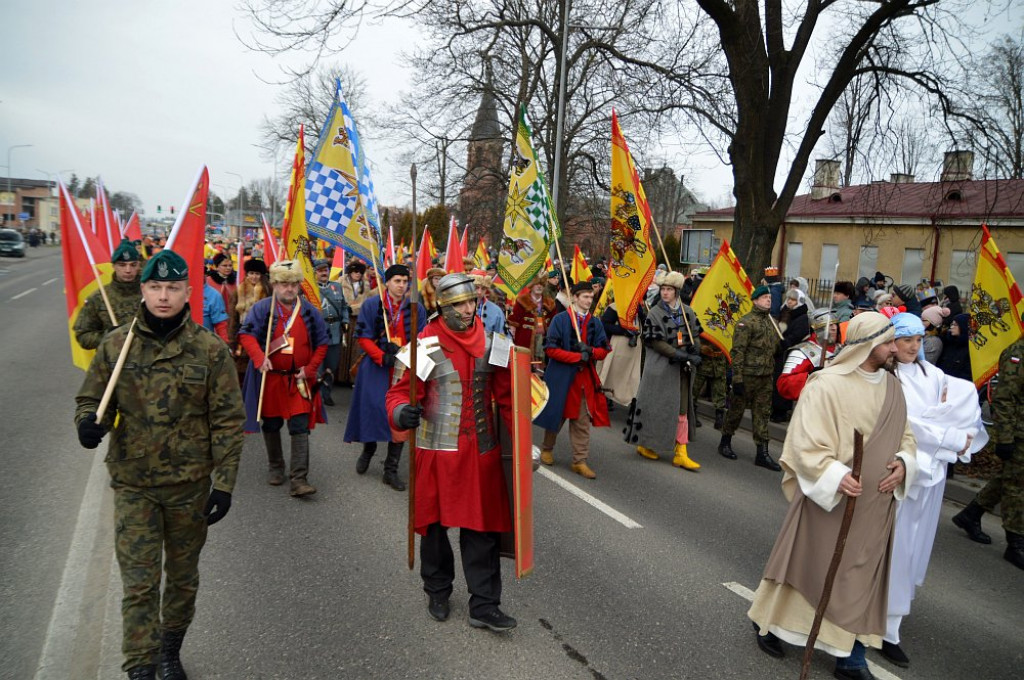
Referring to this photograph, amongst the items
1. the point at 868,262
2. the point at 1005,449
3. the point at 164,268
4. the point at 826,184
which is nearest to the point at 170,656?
the point at 164,268

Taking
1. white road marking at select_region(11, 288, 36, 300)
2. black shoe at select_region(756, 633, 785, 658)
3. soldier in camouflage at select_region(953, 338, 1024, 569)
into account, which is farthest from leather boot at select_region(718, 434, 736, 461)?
white road marking at select_region(11, 288, 36, 300)

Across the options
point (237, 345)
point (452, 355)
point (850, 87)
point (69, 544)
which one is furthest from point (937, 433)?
point (850, 87)

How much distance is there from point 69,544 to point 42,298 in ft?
67.0

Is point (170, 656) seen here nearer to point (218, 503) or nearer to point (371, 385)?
point (218, 503)

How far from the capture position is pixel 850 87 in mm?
13180

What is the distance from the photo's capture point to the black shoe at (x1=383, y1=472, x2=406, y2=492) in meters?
6.37

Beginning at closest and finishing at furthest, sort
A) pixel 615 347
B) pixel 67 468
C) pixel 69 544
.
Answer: pixel 69 544
pixel 67 468
pixel 615 347

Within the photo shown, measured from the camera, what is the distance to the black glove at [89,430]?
9.89 feet

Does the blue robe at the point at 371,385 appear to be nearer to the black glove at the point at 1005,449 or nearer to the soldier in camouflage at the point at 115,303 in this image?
the soldier in camouflage at the point at 115,303

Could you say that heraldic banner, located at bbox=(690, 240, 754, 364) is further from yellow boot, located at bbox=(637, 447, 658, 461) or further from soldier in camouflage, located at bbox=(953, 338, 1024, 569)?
soldier in camouflage, located at bbox=(953, 338, 1024, 569)

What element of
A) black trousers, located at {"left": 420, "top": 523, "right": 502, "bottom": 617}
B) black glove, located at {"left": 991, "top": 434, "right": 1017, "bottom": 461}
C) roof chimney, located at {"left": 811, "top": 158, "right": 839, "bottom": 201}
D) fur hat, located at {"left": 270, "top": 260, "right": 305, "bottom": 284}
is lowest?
black trousers, located at {"left": 420, "top": 523, "right": 502, "bottom": 617}

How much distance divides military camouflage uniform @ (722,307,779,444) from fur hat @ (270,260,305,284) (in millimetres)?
4629

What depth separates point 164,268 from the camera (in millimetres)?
3166

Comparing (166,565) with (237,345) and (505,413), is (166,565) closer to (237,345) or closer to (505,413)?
(505,413)
